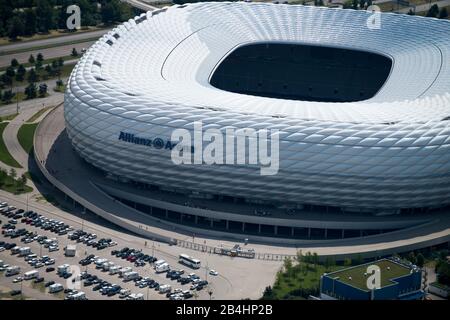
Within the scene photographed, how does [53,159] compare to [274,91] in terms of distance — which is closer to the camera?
[53,159]

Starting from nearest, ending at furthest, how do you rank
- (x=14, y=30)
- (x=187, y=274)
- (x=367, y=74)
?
(x=187, y=274)
(x=367, y=74)
(x=14, y=30)

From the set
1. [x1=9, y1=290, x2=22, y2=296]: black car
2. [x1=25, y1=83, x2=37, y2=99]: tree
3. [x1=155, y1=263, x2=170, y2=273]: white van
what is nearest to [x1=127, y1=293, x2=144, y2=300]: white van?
[x1=155, y1=263, x2=170, y2=273]: white van

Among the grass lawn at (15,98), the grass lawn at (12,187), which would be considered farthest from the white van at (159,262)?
the grass lawn at (15,98)

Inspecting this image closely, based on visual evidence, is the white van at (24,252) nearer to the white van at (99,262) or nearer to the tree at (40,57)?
the white van at (99,262)

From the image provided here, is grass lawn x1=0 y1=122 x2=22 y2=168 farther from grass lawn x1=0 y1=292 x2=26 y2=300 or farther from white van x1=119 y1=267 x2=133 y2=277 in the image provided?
grass lawn x1=0 y1=292 x2=26 y2=300

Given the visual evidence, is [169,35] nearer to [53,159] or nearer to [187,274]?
[53,159]
